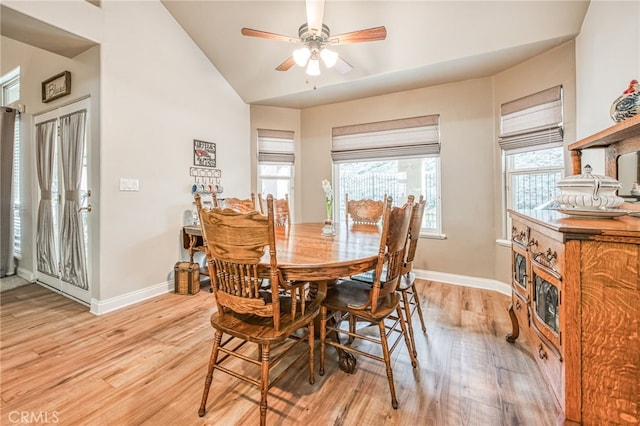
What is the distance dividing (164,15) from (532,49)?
157 inches

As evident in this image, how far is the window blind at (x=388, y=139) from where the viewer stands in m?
3.60

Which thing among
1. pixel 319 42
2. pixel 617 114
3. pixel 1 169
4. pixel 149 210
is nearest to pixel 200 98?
pixel 149 210

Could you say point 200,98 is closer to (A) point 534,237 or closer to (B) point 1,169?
(B) point 1,169

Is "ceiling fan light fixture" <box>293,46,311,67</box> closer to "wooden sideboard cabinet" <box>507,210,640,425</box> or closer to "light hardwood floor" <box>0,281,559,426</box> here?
"wooden sideboard cabinet" <box>507,210,640,425</box>

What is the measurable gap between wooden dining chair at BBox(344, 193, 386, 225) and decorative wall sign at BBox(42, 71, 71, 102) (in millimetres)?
3297

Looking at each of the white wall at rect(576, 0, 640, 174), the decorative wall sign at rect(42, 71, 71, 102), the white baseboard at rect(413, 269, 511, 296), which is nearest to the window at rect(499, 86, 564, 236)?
the white wall at rect(576, 0, 640, 174)

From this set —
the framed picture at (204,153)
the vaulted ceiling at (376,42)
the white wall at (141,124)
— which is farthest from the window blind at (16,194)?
the framed picture at (204,153)

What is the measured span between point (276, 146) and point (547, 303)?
3.92m

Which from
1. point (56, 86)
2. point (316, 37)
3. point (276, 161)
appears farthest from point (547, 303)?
point (56, 86)

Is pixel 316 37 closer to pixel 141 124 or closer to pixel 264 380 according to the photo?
pixel 141 124

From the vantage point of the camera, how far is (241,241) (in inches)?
48.8

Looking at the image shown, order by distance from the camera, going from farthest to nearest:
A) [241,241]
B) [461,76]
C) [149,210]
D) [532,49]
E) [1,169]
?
1. [1,169]
2. [461,76]
3. [149,210]
4. [532,49]
5. [241,241]

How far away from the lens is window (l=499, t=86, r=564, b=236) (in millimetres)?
2689

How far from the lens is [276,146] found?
4434mm
